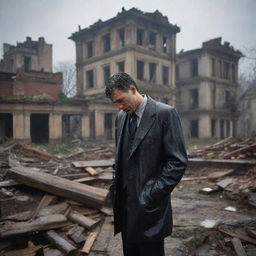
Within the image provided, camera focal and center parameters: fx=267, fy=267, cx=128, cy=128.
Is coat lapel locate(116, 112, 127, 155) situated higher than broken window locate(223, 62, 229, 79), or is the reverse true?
broken window locate(223, 62, 229, 79)

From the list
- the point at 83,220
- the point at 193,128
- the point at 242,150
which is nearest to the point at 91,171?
the point at 83,220

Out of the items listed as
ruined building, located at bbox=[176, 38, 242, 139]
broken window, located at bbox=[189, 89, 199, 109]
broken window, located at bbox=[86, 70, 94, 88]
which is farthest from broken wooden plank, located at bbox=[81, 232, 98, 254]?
broken window, located at bbox=[189, 89, 199, 109]

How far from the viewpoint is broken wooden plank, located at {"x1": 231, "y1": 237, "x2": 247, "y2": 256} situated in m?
4.05

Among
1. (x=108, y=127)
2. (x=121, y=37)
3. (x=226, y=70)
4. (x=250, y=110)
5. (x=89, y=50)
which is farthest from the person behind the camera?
(x=250, y=110)

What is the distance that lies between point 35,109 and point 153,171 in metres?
23.7

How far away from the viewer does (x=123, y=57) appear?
32.1m

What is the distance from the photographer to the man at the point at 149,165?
2342 millimetres

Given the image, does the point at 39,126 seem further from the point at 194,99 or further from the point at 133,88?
the point at 133,88

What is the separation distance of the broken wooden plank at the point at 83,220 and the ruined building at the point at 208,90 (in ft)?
109

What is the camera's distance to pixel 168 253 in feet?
14.0

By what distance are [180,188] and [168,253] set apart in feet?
17.1

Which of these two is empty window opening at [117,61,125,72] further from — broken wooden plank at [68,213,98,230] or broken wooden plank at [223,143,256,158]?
broken wooden plank at [68,213,98,230]

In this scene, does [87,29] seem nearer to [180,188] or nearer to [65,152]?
[65,152]

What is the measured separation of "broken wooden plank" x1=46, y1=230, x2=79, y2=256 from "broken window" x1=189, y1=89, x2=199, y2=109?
121 feet
